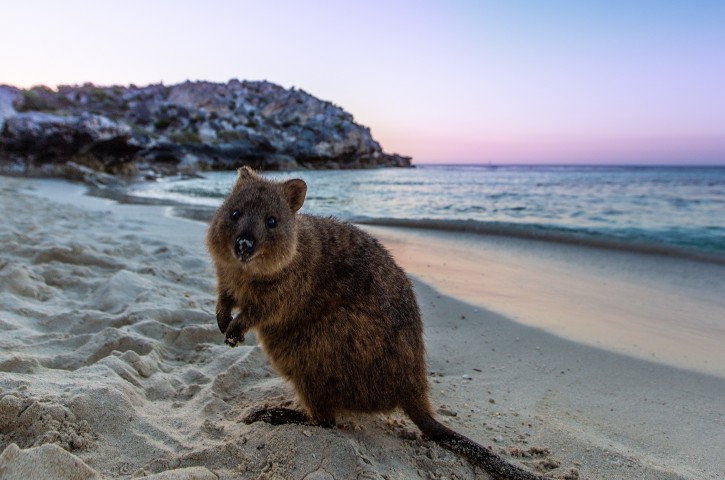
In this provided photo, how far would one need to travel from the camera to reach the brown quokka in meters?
2.80

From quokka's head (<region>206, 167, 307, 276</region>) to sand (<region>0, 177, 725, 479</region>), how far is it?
97 centimetres

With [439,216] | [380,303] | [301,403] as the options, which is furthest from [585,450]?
[439,216]

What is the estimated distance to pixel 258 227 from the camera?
2.88 meters

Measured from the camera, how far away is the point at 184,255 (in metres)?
A: 6.77

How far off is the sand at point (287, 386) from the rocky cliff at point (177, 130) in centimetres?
873

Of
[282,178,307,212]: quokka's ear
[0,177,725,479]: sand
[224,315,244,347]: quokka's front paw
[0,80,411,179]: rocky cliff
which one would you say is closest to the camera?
[0,177,725,479]: sand

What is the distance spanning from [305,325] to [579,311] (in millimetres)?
4173

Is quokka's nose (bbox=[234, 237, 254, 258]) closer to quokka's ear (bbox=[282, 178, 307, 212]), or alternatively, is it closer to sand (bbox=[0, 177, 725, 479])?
quokka's ear (bbox=[282, 178, 307, 212])

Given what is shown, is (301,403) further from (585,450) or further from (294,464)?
(585,450)

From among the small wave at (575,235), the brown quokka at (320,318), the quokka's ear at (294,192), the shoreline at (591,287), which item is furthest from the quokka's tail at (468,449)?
the small wave at (575,235)

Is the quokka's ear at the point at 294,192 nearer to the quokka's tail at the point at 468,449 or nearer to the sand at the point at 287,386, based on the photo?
the sand at the point at 287,386

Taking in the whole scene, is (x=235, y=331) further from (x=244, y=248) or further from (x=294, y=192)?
(x=294, y=192)

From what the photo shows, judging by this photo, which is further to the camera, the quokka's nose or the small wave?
the small wave

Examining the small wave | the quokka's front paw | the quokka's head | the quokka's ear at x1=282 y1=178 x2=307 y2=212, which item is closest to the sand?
the quokka's front paw
